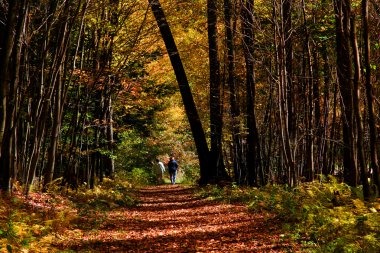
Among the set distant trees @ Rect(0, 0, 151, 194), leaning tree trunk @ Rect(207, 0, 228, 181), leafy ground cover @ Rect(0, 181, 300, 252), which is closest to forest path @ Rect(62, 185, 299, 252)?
leafy ground cover @ Rect(0, 181, 300, 252)

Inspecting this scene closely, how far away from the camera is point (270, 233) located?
710cm

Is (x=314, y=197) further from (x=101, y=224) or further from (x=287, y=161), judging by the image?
(x=101, y=224)

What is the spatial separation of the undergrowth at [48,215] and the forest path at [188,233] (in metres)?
0.35

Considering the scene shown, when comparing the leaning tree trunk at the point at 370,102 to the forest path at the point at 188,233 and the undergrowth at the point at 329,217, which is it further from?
the forest path at the point at 188,233

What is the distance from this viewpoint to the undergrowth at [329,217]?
17.4ft

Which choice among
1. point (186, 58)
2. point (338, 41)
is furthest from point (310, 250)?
point (186, 58)

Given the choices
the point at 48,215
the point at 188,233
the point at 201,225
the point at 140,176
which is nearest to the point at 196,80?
the point at 140,176

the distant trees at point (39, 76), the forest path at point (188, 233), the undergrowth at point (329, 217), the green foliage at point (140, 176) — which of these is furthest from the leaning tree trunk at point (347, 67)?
the green foliage at point (140, 176)

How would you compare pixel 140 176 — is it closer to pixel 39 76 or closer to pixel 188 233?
pixel 39 76

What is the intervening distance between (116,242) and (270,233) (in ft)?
7.85

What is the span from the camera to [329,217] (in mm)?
6531

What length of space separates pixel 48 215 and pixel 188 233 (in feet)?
7.71

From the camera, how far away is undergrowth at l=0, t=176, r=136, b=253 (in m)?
5.42

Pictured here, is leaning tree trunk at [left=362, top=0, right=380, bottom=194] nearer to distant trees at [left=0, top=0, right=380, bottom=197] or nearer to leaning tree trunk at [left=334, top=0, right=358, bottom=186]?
distant trees at [left=0, top=0, right=380, bottom=197]
